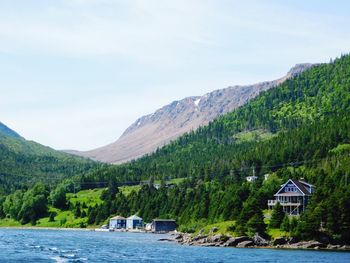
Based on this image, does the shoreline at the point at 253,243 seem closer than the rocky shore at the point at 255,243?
Yes

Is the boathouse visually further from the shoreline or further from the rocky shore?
the rocky shore

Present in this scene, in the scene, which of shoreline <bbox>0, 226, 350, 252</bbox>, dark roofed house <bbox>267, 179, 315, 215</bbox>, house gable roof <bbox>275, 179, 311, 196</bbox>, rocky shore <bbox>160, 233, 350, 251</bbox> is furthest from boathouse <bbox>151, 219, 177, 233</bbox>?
rocky shore <bbox>160, 233, 350, 251</bbox>

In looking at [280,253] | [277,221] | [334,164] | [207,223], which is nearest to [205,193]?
[207,223]

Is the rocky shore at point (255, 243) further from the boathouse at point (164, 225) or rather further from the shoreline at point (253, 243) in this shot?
the boathouse at point (164, 225)

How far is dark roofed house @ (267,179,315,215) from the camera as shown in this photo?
152500mm

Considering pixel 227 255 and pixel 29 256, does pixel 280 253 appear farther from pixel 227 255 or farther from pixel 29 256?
pixel 29 256

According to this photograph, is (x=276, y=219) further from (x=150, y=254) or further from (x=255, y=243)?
(x=150, y=254)

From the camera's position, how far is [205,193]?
19100 cm

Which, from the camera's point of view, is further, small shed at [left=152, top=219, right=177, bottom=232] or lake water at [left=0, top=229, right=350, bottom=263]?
small shed at [left=152, top=219, right=177, bottom=232]

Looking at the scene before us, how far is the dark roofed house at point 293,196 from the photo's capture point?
6004 inches

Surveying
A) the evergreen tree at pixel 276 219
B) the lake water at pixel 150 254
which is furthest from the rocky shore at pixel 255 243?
the evergreen tree at pixel 276 219

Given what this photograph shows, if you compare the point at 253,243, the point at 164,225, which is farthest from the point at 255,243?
the point at 164,225

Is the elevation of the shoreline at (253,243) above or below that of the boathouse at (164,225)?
below

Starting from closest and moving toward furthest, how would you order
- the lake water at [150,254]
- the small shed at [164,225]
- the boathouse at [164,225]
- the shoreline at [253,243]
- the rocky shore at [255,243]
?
the lake water at [150,254]
the shoreline at [253,243]
the rocky shore at [255,243]
the boathouse at [164,225]
the small shed at [164,225]
